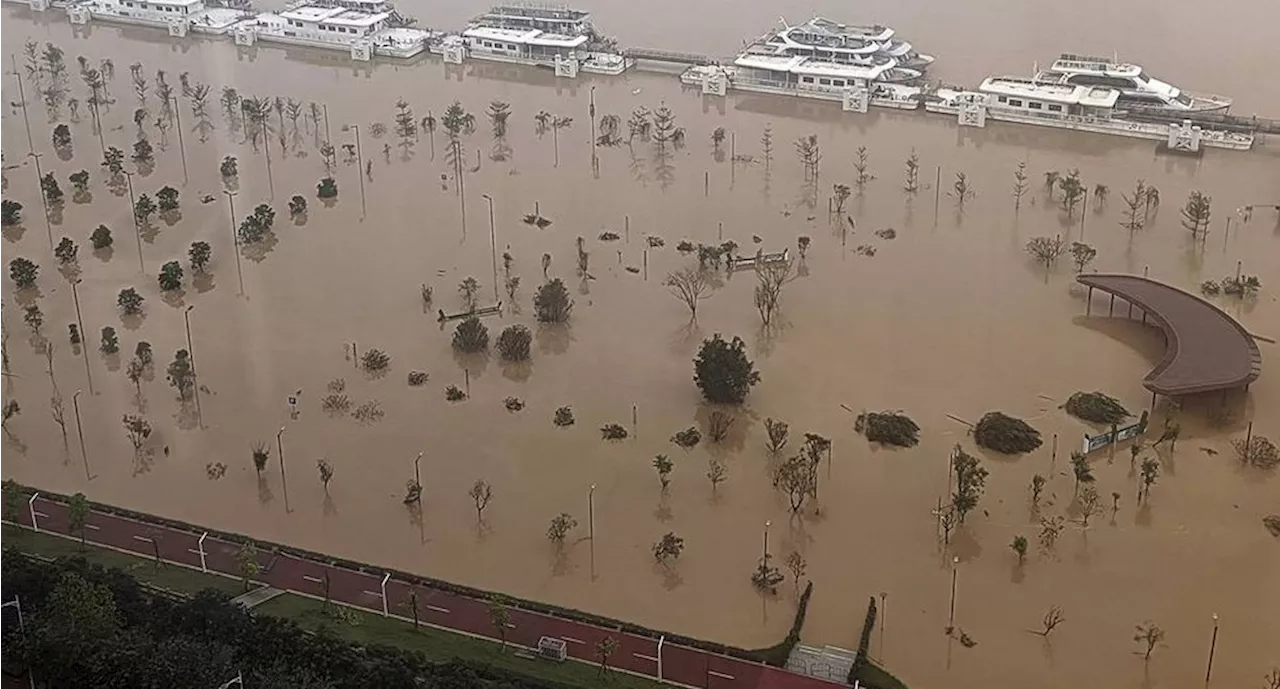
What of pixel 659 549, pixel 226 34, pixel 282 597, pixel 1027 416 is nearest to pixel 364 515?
pixel 282 597

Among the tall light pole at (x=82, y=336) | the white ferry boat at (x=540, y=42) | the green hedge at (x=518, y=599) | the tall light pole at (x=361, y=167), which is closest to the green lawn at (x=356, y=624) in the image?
the green hedge at (x=518, y=599)

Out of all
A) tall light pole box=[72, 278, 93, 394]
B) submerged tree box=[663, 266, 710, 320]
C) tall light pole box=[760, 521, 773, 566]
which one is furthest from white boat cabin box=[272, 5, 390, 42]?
tall light pole box=[760, 521, 773, 566]

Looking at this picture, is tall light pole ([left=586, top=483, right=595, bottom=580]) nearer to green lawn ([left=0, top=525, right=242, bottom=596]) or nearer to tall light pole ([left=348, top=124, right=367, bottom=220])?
green lawn ([left=0, top=525, right=242, bottom=596])

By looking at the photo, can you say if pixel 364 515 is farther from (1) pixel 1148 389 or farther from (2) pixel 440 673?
(1) pixel 1148 389

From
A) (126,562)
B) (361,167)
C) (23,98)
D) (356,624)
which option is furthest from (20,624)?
(23,98)

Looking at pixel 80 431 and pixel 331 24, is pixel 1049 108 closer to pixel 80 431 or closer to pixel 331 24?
pixel 331 24

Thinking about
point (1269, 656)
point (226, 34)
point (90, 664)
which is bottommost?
point (1269, 656)

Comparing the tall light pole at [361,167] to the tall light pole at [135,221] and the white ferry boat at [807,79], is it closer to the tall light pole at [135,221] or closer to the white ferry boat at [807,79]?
the tall light pole at [135,221]
